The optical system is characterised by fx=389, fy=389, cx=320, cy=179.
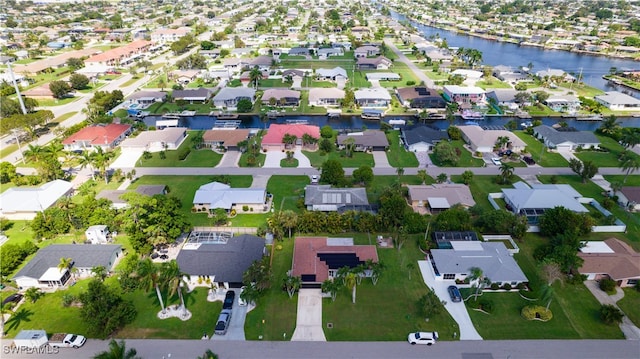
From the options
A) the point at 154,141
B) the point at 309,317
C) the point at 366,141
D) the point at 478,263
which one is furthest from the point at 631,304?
the point at 154,141

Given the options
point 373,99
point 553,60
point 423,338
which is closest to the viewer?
point 423,338

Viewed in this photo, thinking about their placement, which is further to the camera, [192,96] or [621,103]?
[192,96]

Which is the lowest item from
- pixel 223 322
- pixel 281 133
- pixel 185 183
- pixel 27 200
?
pixel 185 183

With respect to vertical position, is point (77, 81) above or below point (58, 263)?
above

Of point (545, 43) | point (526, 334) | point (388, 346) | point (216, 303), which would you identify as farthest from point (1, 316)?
point (545, 43)

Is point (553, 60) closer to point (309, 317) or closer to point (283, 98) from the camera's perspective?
point (283, 98)

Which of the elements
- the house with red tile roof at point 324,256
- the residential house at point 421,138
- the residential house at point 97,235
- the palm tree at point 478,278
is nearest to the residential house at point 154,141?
the residential house at point 97,235

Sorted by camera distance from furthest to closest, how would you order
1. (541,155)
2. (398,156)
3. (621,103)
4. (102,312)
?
(621,103)
(541,155)
(398,156)
(102,312)

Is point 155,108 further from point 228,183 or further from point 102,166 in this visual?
point 228,183
